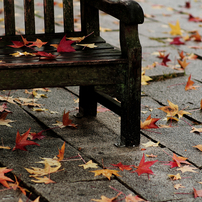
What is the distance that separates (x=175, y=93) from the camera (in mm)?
3031

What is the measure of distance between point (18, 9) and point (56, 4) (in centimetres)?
76

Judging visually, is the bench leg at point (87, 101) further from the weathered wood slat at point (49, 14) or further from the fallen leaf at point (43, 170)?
the fallen leaf at point (43, 170)

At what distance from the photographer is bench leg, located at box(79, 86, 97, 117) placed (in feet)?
8.08

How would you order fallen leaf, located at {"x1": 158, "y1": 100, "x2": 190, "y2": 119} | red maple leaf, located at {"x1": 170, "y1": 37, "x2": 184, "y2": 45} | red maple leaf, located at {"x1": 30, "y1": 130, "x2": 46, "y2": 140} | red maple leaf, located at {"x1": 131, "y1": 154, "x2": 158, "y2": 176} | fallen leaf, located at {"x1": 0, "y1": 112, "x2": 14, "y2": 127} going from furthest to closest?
red maple leaf, located at {"x1": 170, "y1": 37, "x2": 184, "y2": 45}
fallen leaf, located at {"x1": 158, "y1": 100, "x2": 190, "y2": 119}
fallen leaf, located at {"x1": 0, "y1": 112, "x2": 14, "y2": 127}
red maple leaf, located at {"x1": 30, "y1": 130, "x2": 46, "y2": 140}
red maple leaf, located at {"x1": 131, "y1": 154, "x2": 158, "y2": 176}

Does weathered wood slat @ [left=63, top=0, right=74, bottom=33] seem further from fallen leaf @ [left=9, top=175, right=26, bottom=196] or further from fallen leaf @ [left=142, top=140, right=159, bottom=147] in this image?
fallen leaf @ [left=9, top=175, right=26, bottom=196]

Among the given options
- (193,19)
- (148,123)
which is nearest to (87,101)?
(148,123)

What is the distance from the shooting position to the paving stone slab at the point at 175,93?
9.29 feet

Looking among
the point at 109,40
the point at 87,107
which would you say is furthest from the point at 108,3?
the point at 109,40

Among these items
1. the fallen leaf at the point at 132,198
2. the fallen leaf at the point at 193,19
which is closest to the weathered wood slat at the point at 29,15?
the fallen leaf at the point at 132,198

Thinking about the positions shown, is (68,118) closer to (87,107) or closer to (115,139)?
(87,107)

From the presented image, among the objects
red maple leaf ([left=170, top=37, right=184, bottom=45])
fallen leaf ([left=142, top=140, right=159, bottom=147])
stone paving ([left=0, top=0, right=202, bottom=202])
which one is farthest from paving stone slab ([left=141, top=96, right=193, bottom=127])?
red maple leaf ([left=170, top=37, right=184, bottom=45])

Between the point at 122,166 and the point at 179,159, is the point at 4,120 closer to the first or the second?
the point at 122,166

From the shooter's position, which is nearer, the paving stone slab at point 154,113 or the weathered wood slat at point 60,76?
the weathered wood slat at point 60,76

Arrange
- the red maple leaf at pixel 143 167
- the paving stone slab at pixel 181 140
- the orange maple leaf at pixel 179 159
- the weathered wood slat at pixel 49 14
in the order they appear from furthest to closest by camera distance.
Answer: the weathered wood slat at pixel 49 14
the paving stone slab at pixel 181 140
the orange maple leaf at pixel 179 159
the red maple leaf at pixel 143 167
